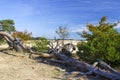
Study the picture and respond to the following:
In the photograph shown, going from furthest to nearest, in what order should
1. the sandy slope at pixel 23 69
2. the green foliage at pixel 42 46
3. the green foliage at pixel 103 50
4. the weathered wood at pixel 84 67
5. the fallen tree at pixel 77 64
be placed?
the green foliage at pixel 42 46 → the green foliage at pixel 103 50 → the fallen tree at pixel 77 64 → the sandy slope at pixel 23 69 → the weathered wood at pixel 84 67

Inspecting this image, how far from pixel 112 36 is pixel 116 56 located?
1832 mm

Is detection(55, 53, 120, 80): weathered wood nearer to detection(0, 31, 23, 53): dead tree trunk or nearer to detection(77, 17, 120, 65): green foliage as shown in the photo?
detection(77, 17, 120, 65): green foliage

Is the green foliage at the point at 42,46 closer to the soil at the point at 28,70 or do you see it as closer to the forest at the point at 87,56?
the forest at the point at 87,56

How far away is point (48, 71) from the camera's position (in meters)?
13.9

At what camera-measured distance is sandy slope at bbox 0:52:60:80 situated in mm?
12570

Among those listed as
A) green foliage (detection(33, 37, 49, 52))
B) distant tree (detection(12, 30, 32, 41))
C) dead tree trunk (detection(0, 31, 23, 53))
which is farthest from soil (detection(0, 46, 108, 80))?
distant tree (detection(12, 30, 32, 41))

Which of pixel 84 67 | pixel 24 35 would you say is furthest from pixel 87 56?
pixel 24 35

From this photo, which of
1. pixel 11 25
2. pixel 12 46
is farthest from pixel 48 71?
pixel 11 25

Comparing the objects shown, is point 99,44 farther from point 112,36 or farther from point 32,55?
point 32,55

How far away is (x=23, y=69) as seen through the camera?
45.6 ft

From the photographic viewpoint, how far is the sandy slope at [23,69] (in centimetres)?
1257

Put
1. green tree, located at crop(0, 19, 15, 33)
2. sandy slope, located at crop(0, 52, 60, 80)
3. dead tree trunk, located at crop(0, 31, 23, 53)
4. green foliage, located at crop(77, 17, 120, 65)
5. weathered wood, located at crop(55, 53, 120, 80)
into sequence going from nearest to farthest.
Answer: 1. weathered wood, located at crop(55, 53, 120, 80)
2. sandy slope, located at crop(0, 52, 60, 80)
3. green foliage, located at crop(77, 17, 120, 65)
4. dead tree trunk, located at crop(0, 31, 23, 53)
5. green tree, located at crop(0, 19, 15, 33)

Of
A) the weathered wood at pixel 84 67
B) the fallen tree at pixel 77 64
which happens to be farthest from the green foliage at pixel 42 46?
the weathered wood at pixel 84 67

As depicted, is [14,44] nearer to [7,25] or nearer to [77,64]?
[77,64]
